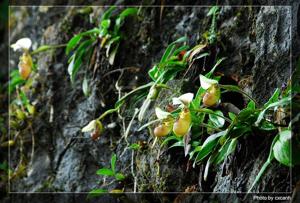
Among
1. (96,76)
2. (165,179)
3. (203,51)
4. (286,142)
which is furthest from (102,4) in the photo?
(286,142)

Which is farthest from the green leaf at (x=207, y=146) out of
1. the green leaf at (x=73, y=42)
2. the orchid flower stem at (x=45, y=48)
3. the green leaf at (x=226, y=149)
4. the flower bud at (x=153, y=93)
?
the orchid flower stem at (x=45, y=48)

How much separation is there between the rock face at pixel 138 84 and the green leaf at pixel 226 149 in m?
0.05

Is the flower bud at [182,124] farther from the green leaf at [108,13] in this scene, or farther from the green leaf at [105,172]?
the green leaf at [108,13]

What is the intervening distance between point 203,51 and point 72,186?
80cm

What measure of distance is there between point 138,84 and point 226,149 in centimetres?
67

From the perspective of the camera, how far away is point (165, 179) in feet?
4.92

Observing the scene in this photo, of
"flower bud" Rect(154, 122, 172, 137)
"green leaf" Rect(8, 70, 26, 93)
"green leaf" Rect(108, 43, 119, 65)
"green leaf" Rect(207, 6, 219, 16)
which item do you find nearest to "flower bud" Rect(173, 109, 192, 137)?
"flower bud" Rect(154, 122, 172, 137)

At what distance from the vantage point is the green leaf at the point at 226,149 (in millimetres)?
1245

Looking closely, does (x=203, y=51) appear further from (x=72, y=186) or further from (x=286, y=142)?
(x=72, y=186)

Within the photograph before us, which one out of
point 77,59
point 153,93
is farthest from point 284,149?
point 77,59

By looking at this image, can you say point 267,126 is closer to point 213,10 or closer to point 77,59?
point 213,10

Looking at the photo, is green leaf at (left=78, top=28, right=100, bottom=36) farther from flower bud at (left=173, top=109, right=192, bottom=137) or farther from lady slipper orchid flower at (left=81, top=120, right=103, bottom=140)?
flower bud at (left=173, top=109, right=192, bottom=137)

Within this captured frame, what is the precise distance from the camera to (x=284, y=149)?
110cm

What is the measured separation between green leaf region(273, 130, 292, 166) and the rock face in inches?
3.3
